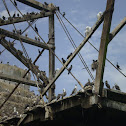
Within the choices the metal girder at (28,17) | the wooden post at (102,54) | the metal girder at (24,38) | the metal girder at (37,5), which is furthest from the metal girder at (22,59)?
the wooden post at (102,54)

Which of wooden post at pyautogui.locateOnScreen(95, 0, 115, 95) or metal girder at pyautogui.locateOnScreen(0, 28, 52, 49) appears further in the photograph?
metal girder at pyautogui.locateOnScreen(0, 28, 52, 49)

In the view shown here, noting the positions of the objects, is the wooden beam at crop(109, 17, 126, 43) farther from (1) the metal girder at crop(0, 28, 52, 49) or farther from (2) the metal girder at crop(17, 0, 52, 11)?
(2) the metal girder at crop(17, 0, 52, 11)

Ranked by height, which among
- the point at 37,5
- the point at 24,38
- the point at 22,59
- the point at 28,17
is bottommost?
the point at 22,59

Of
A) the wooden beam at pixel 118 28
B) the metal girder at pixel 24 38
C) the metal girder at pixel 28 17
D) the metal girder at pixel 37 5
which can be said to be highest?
the metal girder at pixel 37 5

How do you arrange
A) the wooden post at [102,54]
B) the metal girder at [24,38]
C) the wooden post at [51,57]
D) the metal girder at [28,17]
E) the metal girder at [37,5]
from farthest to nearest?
1. the metal girder at [37,5]
2. the metal girder at [28,17]
3. the wooden post at [51,57]
4. the metal girder at [24,38]
5. the wooden post at [102,54]

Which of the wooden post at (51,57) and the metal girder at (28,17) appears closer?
the wooden post at (51,57)

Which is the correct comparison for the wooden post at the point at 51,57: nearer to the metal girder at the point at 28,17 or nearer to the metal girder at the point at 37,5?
the metal girder at the point at 28,17

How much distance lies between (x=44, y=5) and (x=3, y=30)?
3.14m

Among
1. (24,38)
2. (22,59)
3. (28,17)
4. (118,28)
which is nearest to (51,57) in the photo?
(22,59)

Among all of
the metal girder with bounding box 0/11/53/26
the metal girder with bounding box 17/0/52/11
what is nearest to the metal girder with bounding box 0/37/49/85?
the metal girder with bounding box 0/11/53/26

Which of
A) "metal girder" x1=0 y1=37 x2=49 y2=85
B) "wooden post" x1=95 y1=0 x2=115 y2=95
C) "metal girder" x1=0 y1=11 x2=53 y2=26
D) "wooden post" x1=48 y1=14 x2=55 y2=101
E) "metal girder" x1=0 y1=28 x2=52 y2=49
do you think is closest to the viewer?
"wooden post" x1=95 y1=0 x2=115 y2=95

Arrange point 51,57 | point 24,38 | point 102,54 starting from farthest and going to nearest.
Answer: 1. point 51,57
2. point 24,38
3. point 102,54

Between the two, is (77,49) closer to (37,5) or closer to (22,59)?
(22,59)

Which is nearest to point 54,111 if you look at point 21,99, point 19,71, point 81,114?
point 81,114
